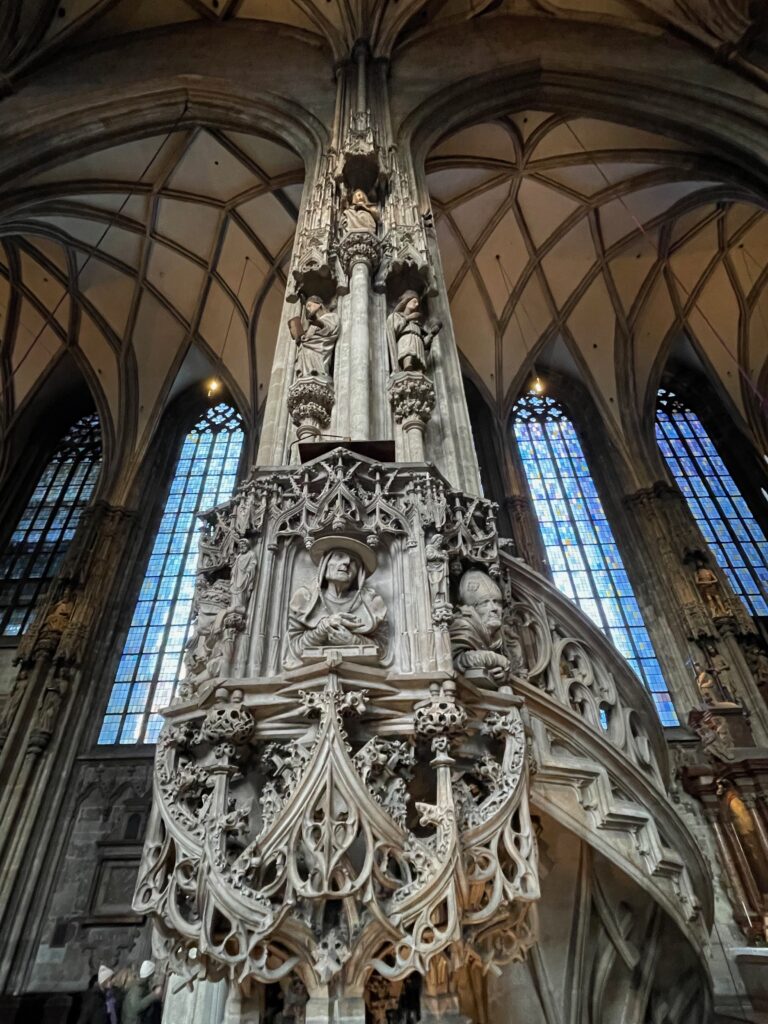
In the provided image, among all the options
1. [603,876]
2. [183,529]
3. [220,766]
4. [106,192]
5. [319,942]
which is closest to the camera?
[319,942]

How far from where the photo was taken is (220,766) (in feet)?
7.95

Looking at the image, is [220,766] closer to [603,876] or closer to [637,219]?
[603,876]

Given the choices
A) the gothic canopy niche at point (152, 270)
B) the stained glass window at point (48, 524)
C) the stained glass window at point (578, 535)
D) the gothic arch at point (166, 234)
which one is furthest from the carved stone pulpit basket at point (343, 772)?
the stained glass window at point (48, 524)

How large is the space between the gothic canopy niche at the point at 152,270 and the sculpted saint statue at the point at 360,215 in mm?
5406

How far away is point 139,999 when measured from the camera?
630cm

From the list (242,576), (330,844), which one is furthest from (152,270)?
(330,844)

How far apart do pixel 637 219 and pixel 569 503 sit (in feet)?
19.6

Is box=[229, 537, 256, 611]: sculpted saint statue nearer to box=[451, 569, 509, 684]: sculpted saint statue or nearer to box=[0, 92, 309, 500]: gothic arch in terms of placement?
box=[451, 569, 509, 684]: sculpted saint statue

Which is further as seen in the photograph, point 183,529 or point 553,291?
point 553,291

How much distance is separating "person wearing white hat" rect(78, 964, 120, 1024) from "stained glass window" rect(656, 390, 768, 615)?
434 inches

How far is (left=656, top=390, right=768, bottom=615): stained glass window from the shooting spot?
11531mm

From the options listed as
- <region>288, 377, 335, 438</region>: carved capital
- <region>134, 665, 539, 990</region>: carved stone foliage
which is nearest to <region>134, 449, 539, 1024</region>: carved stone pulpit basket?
<region>134, 665, 539, 990</region>: carved stone foliage

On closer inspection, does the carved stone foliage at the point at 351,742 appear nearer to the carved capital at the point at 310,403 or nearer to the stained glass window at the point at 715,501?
the carved capital at the point at 310,403

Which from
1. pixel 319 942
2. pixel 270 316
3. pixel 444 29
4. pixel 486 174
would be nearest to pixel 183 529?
pixel 270 316
